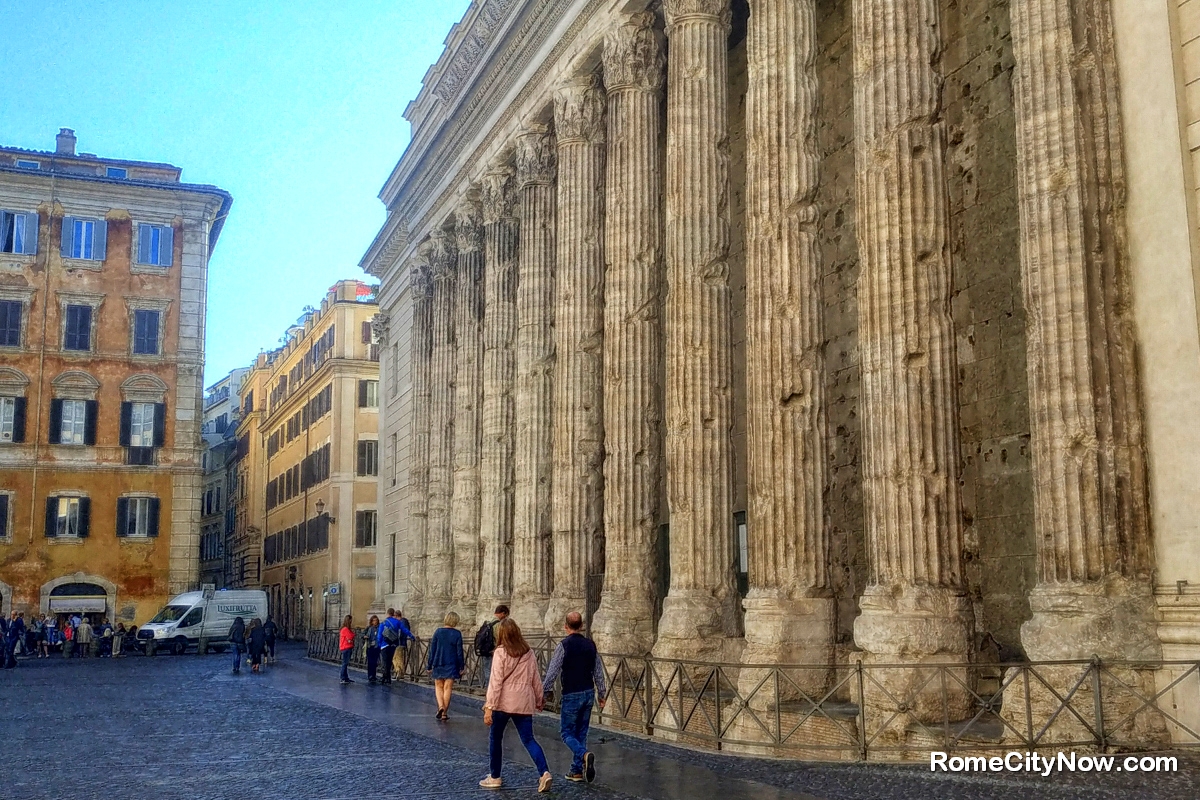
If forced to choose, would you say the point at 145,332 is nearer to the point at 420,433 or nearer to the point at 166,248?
the point at 166,248

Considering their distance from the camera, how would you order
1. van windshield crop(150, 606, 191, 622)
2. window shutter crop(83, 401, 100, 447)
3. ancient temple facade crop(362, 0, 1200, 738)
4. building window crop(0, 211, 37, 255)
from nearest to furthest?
ancient temple facade crop(362, 0, 1200, 738), van windshield crop(150, 606, 191, 622), window shutter crop(83, 401, 100, 447), building window crop(0, 211, 37, 255)

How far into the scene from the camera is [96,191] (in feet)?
144

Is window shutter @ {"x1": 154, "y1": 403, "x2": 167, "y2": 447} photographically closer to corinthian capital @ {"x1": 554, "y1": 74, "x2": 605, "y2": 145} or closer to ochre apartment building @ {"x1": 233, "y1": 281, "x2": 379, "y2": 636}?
ochre apartment building @ {"x1": 233, "y1": 281, "x2": 379, "y2": 636}

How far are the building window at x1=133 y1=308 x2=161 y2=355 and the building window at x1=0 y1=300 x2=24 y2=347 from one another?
379 cm

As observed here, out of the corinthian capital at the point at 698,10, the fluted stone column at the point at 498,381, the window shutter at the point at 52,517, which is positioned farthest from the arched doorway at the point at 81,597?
the corinthian capital at the point at 698,10

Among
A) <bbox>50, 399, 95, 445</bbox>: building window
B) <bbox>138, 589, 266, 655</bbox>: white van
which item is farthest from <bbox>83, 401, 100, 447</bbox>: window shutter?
<bbox>138, 589, 266, 655</bbox>: white van

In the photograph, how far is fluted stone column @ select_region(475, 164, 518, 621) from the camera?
81.5ft

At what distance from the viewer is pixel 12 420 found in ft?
137

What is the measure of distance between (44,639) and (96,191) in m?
16.0

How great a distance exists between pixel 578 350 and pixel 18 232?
30.6 m

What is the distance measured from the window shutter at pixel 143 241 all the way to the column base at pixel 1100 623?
39.8 meters

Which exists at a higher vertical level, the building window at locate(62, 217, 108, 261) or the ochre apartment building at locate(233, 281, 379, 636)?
the building window at locate(62, 217, 108, 261)

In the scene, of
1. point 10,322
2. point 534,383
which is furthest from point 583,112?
point 10,322

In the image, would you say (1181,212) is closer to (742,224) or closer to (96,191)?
(742,224)
